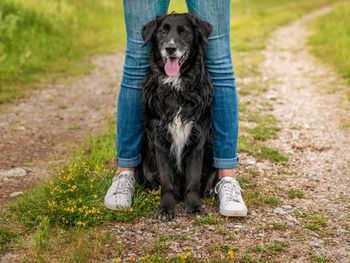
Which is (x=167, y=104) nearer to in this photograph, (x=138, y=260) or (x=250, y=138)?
(x=138, y=260)

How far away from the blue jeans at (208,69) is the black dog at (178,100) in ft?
0.29

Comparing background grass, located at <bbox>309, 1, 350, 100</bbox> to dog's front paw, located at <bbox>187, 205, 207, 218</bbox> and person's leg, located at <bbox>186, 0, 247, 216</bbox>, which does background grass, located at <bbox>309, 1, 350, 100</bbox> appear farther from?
dog's front paw, located at <bbox>187, 205, 207, 218</bbox>

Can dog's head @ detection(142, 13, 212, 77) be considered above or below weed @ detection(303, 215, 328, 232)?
above

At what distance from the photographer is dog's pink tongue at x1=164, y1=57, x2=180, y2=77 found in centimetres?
250

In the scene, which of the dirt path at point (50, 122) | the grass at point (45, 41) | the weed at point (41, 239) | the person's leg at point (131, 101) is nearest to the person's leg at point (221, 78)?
the person's leg at point (131, 101)

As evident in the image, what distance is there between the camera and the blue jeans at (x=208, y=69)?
8.45 feet

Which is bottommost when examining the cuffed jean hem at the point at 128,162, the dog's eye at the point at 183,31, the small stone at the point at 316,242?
the small stone at the point at 316,242

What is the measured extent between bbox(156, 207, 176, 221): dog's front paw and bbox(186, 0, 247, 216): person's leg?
35 cm

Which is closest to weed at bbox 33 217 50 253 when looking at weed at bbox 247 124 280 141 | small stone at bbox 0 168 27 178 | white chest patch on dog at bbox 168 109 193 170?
white chest patch on dog at bbox 168 109 193 170

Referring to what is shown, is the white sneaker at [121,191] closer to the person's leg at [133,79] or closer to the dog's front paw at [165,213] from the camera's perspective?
the person's leg at [133,79]

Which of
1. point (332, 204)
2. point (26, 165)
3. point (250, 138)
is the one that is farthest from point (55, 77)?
point (332, 204)

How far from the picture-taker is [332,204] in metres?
2.79

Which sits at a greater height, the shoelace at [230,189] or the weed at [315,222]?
the shoelace at [230,189]

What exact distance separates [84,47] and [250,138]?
5.08m
